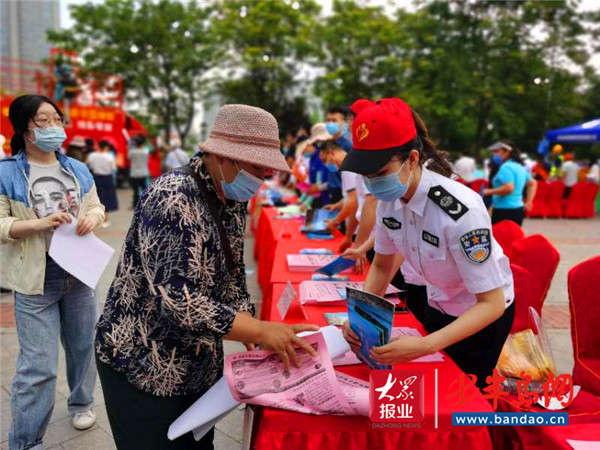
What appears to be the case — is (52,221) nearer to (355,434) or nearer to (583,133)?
(355,434)

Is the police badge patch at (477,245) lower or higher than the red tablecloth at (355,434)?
higher

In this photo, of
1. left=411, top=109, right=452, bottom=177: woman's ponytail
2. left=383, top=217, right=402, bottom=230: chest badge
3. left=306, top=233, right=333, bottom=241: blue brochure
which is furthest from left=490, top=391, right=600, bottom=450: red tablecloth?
left=306, top=233, right=333, bottom=241: blue brochure

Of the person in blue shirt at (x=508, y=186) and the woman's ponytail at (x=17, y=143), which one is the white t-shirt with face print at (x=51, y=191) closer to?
the woman's ponytail at (x=17, y=143)

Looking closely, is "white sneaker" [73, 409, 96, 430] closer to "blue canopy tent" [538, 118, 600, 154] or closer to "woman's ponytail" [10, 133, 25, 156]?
"woman's ponytail" [10, 133, 25, 156]

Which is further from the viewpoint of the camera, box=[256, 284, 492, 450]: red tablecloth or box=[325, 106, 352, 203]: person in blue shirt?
box=[325, 106, 352, 203]: person in blue shirt

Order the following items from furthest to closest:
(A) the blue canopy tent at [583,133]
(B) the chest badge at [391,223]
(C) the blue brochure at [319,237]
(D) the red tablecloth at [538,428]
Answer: (A) the blue canopy tent at [583,133] → (C) the blue brochure at [319,237] → (B) the chest badge at [391,223] → (D) the red tablecloth at [538,428]

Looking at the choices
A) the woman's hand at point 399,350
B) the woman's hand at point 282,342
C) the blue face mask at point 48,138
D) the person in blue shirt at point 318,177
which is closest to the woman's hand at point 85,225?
the blue face mask at point 48,138

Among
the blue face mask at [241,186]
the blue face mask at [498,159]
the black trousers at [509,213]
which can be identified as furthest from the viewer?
the blue face mask at [498,159]

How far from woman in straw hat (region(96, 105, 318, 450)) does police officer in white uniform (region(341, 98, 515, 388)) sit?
291 millimetres

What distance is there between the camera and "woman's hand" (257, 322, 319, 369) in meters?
1.22

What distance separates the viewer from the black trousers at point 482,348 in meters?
1.72

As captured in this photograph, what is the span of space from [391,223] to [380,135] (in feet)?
1.35

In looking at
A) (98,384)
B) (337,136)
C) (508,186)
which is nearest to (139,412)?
(98,384)

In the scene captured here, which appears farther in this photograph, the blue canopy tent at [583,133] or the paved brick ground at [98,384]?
the blue canopy tent at [583,133]
